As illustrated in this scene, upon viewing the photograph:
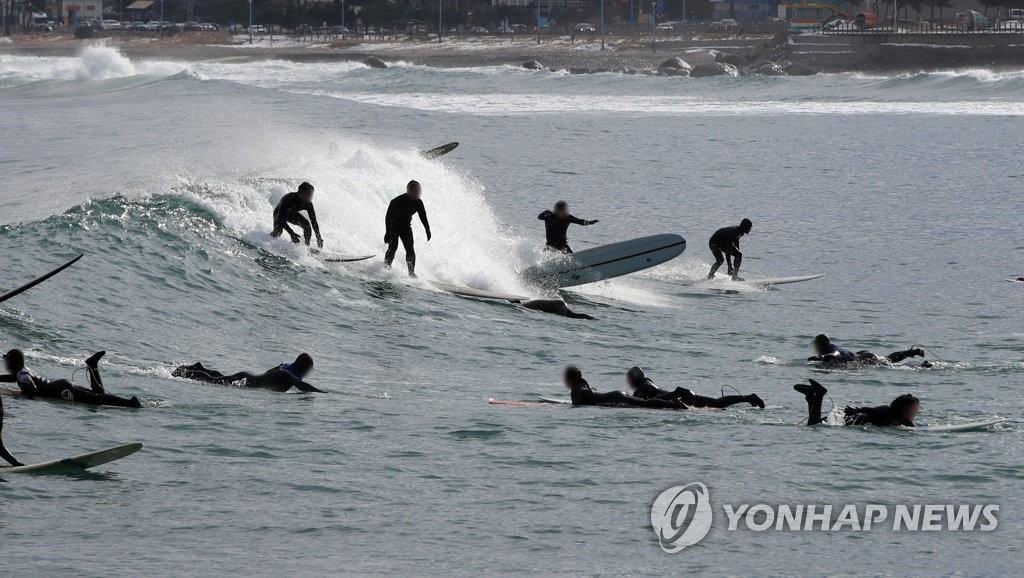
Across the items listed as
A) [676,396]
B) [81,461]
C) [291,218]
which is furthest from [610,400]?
[291,218]

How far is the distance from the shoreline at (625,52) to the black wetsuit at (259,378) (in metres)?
74.0

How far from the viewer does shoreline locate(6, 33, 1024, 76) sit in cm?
8025

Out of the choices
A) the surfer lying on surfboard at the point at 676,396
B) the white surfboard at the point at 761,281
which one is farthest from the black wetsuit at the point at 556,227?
the surfer lying on surfboard at the point at 676,396

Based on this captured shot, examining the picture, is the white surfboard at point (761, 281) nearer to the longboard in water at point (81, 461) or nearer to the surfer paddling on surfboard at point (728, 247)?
the surfer paddling on surfboard at point (728, 247)

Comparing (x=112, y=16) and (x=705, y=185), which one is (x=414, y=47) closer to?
(x=112, y=16)

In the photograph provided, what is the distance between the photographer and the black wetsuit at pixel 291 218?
19562mm

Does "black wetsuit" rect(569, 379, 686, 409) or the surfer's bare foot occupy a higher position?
the surfer's bare foot

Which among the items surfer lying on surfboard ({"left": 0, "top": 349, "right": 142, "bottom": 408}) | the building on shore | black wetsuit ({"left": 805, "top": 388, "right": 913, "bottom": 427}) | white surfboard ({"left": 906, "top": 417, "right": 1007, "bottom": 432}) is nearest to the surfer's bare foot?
surfer lying on surfboard ({"left": 0, "top": 349, "right": 142, "bottom": 408})

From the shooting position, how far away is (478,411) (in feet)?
40.7

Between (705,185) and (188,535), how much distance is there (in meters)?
29.7

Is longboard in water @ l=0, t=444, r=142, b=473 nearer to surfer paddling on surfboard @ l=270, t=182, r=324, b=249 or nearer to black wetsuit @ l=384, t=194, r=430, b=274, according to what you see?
black wetsuit @ l=384, t=194, r=430, b=274

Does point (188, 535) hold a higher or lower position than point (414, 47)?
lower

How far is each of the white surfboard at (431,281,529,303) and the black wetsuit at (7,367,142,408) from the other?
8.35 m

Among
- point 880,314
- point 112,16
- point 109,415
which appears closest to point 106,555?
point 109,415
